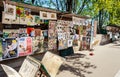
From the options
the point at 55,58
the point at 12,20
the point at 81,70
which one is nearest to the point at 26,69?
the point at 55,58

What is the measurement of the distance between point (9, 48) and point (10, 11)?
133 centimetres

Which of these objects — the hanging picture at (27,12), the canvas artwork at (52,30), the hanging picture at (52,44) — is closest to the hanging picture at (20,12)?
the hanging picture at (27,12)

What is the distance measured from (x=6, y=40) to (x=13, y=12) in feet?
3.37

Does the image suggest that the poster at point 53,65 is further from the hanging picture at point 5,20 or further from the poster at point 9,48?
the hanging picture at point 5,20

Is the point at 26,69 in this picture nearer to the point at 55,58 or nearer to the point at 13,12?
the point at 55,58

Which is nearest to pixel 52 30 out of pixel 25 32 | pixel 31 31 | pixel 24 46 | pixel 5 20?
pixel 31 31

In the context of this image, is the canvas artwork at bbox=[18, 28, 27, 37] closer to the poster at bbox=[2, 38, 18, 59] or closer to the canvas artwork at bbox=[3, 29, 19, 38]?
the canvas artwork at bbox=[3, 29, 19, 38]

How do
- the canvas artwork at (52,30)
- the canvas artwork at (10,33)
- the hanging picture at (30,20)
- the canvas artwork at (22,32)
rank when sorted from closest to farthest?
the canvas artwork at (10,33) < the canvas artwork at (22,32) < the hanging picture at (30,20) < the canvas artwork at (52,30)

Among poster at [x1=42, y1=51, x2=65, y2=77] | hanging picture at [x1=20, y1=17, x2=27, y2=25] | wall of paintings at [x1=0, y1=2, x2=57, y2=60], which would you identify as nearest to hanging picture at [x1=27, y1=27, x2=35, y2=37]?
wall of paintings at [x1=0, y1=2, x2=57, y2=60]

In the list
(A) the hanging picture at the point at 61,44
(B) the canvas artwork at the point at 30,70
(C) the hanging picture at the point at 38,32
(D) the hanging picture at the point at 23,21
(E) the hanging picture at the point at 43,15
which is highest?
(E) the hanging picture at the point at 43,15

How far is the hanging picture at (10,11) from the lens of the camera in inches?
254

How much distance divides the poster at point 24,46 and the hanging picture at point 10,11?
3.55 ft

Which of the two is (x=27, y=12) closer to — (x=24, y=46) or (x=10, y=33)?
(x=10, y=33)

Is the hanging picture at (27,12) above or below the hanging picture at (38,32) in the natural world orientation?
above
